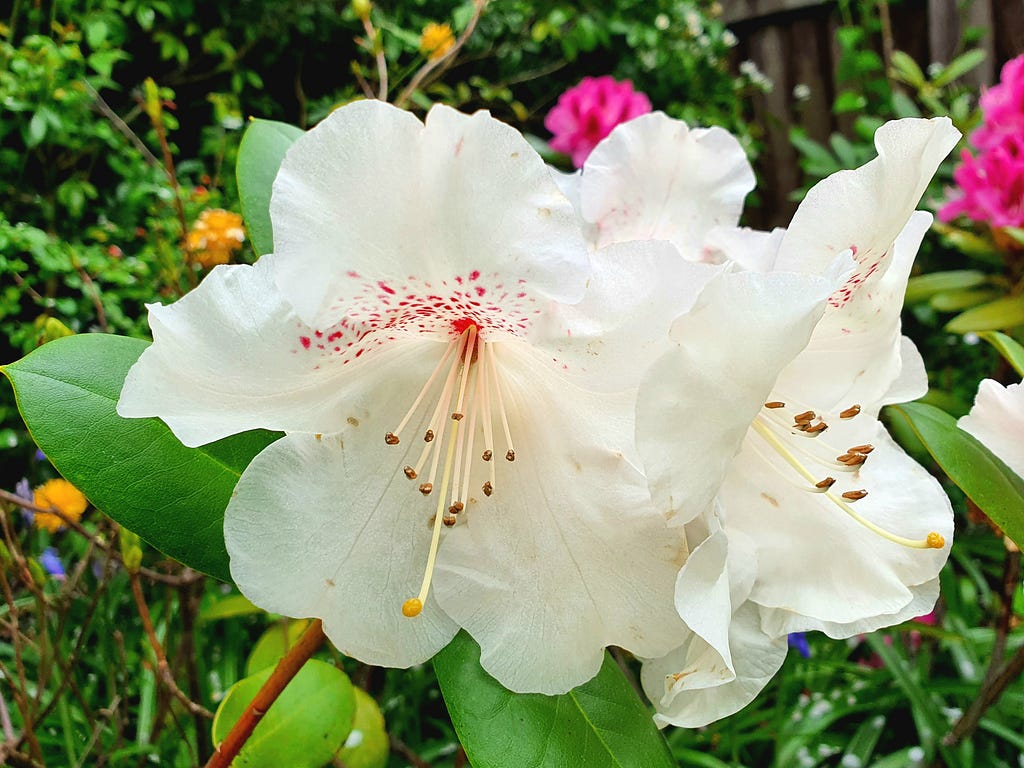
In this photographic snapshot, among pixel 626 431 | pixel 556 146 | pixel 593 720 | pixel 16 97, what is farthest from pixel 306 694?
pixel 16 97

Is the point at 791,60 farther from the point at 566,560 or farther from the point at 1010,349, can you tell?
the point at 566,560

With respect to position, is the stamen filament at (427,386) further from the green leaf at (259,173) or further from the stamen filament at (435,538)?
the green leaf at (259,173)

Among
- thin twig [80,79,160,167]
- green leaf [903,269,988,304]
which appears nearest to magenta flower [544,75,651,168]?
green leaf [903,269,988,304]

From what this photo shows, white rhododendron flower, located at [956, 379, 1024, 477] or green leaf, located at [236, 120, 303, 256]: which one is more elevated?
green leaf, located at [236, 120, 303, 256]

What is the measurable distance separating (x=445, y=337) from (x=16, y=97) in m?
1.61

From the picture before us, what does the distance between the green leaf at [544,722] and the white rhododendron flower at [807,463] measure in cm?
5

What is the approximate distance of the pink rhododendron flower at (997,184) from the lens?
138cm

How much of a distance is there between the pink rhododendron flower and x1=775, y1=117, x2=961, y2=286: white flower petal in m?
1.19

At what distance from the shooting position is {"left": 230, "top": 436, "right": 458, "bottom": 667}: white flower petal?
1.35 ft

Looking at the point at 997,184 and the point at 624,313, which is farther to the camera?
the point at 997,184

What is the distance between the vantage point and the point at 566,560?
1.41 ft

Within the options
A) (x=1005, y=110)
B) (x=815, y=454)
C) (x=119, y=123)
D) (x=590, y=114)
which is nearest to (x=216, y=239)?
(x=119, y=123)

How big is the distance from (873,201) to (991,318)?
4.21ft

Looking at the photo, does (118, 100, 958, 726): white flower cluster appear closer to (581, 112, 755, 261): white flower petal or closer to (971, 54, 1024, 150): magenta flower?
(581, 112, 755, 261): white flower petal
